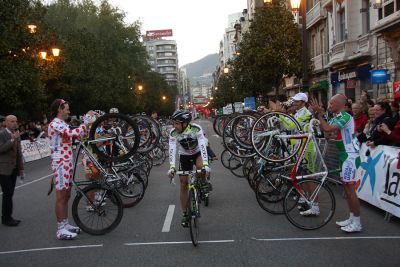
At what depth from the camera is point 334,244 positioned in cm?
624

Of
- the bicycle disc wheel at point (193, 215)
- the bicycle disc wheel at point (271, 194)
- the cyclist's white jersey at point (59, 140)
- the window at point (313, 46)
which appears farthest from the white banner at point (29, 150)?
the window at point (313, 46)

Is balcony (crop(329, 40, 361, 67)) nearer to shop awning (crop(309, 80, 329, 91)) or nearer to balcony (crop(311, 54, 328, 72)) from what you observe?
balcony (crop(311, 54, 328, 72))

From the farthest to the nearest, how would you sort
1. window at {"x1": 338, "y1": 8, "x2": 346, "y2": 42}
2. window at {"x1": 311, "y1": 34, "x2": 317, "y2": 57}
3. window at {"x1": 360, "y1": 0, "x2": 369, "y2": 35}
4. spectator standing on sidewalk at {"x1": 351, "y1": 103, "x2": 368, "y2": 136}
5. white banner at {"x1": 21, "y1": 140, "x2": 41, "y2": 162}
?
1. window at {"x1": 311, "y1": 34, "x2": 317, "y2": 57}
2. window at {"x1": 338, "y1": 8, "x2": 346, "y2": 42}
3. window at {"x1": 360, "y1": 0, "x2": 369, "y2": 35}
4. white banner at {"x1": 21, "y1": 140, "x2": 41, "y2": 162}
5. spectator standing on sidewalk at {"x1": 351, "y1": 103, "x2": 368, "y2": 136}

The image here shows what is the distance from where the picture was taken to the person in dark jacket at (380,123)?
8578 mm

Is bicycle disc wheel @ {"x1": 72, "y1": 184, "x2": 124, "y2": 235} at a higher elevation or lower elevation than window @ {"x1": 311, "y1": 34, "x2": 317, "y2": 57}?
lower

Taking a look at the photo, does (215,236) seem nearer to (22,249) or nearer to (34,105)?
(22,249)

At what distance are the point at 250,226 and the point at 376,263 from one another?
2.31m

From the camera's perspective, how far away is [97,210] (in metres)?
7.23

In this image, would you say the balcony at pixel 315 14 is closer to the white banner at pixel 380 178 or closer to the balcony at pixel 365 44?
the balcony at pixel 365 44

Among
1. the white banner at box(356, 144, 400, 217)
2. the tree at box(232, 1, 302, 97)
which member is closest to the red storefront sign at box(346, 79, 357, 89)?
the tree at box(232, 1, 302, 97)

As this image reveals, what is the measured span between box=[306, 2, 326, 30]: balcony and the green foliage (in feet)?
58.6

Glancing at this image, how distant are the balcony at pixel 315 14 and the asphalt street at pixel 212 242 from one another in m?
25.7

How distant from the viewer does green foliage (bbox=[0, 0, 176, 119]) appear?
2303 cm

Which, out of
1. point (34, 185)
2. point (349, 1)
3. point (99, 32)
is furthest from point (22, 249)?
point (99, 32)
